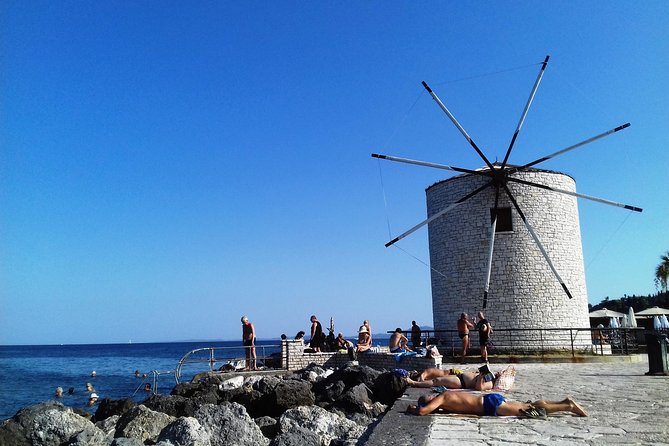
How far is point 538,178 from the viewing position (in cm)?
1695

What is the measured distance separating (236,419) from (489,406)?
354 cm

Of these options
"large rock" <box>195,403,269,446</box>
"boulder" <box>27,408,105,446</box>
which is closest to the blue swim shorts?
"large rock" <box>195,403,269,446</box>

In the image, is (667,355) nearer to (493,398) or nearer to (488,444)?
(493,398)

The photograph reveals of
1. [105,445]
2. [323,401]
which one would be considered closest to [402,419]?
[105,445]

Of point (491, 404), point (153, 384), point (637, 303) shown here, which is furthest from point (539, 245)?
point (637, 303)

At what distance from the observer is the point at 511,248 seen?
16.3 metres

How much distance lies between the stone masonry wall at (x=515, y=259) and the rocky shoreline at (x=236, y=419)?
249 inches

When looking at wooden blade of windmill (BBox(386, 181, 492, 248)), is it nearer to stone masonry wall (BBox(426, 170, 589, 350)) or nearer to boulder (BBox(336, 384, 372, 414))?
stone masonry wall (BBox(426, 170, 589, 350))

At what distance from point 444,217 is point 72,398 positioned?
1945 cm

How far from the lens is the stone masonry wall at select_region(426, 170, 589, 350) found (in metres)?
16.1

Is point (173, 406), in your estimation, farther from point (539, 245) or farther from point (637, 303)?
point (637, 303)

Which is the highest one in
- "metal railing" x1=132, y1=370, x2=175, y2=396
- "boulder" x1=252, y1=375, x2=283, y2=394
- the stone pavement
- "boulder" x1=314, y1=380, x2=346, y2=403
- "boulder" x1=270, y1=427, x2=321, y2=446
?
the stone pavement

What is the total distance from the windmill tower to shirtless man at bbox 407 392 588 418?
33.7 feet

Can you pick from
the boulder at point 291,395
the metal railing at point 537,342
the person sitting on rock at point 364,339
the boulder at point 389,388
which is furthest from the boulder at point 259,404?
the metal railing at point 537,342
